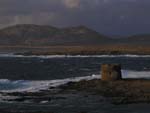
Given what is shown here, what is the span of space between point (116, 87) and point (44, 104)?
7246 mm

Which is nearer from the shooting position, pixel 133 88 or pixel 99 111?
pixel 99 111

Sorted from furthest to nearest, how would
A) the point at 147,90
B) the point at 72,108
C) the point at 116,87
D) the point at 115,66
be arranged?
the point at 115,66
the point at 116,87
the point at 147,90
the point at 72,108

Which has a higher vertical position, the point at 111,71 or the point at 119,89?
the point at 111,71

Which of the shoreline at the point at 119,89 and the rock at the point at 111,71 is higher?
the rock at the point at 111,71

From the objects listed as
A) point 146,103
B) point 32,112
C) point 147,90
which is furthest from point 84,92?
point 32,112

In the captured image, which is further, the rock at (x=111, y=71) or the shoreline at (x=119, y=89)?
the rock at (x=111, y=71)

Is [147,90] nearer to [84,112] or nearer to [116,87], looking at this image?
[116,87]

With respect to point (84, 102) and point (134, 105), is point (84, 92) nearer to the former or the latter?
point (84, 102)

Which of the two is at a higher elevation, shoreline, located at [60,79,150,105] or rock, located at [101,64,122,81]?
rock, located at [101,64,122,81]

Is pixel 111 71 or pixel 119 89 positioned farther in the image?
pixel 111 71

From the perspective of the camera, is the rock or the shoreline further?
the rock

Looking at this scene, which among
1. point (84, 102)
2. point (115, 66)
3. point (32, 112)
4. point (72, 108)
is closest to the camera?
point (32, 112)

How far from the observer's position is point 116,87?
128ft

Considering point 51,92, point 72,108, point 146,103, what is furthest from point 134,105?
point 51,92
